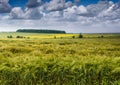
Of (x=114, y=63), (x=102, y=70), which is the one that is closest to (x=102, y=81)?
(x=102, y=70)

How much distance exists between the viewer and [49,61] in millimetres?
9438

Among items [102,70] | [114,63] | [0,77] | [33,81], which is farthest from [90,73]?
[0,77]

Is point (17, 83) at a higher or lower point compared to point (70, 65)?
lower

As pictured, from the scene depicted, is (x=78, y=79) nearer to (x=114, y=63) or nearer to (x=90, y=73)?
(x=90, y=73)

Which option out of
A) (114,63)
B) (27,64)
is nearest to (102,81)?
(114,63)

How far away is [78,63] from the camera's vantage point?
9.27 meters

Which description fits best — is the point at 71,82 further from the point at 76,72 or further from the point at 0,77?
the point at 0,77

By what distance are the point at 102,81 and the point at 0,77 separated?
135 inches

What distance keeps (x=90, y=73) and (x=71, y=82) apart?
70 cm

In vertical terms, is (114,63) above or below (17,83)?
above

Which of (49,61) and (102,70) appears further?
(49,61)

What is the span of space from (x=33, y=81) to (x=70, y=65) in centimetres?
136

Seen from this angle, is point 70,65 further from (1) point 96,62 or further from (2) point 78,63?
(1) point 96,62

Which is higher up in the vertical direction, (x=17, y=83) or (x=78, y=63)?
(x=78, y=63)
